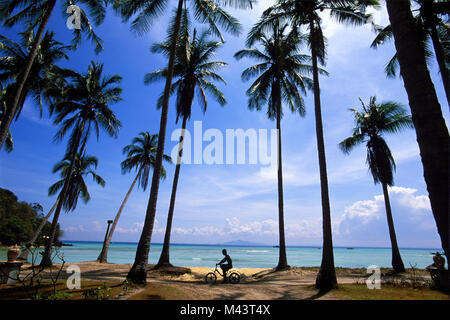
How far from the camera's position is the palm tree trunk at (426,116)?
3.09m

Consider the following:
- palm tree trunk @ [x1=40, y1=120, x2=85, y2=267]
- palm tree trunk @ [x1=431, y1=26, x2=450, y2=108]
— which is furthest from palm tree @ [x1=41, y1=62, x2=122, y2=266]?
palm tree trunk @ [x1=431, y1=26, x2=450, y2=108]

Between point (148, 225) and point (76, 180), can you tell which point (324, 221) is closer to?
point (148, 225)

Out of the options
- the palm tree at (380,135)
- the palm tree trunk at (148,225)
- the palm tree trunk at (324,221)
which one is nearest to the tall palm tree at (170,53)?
the palm tree trunk at (148,225)

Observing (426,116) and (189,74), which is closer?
(426,116)

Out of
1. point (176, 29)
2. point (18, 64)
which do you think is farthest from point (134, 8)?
point (18, 64)

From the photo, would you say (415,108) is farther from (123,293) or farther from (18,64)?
(18,64)

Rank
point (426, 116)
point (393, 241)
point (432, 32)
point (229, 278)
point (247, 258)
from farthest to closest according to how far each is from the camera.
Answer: point (247, 258) < point (393, 241) < point (229, 278) < point (432, 32) < point (426, 116)

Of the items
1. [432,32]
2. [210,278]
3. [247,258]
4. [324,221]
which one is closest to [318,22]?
[432,32]

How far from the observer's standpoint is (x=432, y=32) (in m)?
8.48

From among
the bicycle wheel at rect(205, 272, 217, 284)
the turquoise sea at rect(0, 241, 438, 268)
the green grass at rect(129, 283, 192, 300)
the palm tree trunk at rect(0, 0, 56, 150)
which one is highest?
the palm tree trunk at rect(0, 0, 56, 150)

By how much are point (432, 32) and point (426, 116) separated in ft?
27.0

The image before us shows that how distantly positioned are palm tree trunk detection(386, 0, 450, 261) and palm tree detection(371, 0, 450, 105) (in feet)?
12.6

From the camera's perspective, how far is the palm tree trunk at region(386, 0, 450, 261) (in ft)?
10.1

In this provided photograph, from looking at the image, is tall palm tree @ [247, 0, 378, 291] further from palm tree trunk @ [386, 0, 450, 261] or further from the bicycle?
palm tree trunk @ [386, 0, 450, 261]
